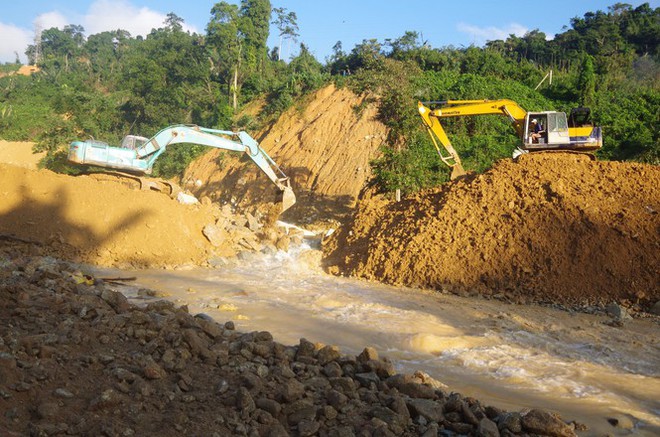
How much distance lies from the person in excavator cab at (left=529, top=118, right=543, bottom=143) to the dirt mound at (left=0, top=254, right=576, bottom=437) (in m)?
10.8

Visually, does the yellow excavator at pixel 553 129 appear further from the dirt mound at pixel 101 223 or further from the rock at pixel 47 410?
the rock at pixel 47 410

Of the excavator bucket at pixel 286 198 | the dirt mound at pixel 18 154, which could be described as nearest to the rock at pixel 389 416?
the excavator bucket at pixel 286 198

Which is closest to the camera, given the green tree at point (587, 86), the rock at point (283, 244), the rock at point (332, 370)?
the rock at point (332, 370)

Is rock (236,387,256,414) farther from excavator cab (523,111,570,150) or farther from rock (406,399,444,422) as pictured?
excavator cab (523,111,570,150)

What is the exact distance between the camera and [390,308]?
1033cm

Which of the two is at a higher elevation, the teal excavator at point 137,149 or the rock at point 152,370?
the teal excavator at point 137,149

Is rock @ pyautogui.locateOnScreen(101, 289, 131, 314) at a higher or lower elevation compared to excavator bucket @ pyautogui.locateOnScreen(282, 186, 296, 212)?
lower

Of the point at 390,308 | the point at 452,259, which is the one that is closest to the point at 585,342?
the point at 390,308

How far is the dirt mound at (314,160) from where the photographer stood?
72.2 ft

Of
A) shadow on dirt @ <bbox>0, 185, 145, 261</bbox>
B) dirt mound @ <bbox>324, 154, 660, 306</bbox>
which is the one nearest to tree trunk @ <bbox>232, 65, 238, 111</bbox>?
shadow on dirt @ <bbox>0, 185, 145, 261</bbox>

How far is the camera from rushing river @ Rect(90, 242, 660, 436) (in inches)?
245

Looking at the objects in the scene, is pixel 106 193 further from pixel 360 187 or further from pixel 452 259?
pixel 360 187

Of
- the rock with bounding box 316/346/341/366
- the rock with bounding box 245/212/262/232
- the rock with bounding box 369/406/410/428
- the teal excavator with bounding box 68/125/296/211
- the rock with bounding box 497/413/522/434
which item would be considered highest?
the teal excavator with bounding box 68/125/296/211

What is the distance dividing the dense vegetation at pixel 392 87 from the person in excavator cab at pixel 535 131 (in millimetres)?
4130
